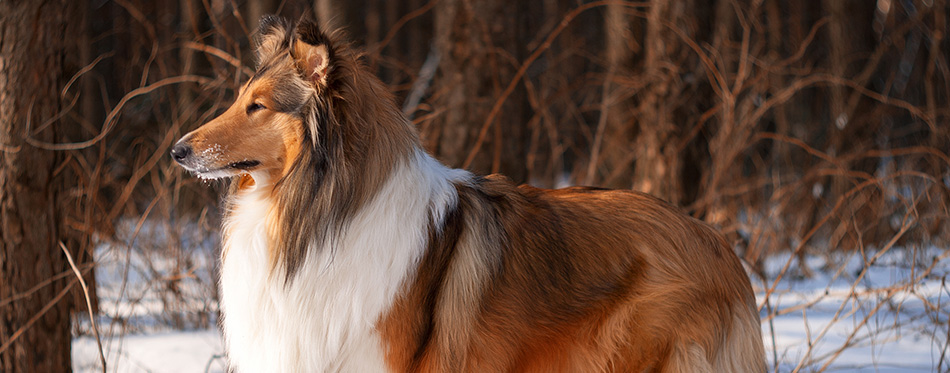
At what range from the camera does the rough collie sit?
284cm

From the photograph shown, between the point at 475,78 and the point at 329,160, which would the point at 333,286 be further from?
the point at 475,78

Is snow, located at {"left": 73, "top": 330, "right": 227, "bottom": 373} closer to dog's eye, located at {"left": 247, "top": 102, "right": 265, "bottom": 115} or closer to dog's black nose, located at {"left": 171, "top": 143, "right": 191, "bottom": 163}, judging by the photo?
dog's black nose, located at {"left": 171, "top": 143, "right": 191, "bottom": 163}

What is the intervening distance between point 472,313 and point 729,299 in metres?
1.06

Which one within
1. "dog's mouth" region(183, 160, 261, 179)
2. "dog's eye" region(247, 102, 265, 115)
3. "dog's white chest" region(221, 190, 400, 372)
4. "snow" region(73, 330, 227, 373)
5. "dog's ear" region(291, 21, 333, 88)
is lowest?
"snow" region(73, 330, 227, 373)

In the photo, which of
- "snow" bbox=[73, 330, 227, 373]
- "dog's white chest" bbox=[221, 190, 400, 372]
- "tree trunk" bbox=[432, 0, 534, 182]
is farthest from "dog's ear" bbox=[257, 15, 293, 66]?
"tree trunk" bbox=[432, 0, 534, 182]

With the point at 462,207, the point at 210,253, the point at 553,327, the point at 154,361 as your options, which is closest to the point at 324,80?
the point at 462,207

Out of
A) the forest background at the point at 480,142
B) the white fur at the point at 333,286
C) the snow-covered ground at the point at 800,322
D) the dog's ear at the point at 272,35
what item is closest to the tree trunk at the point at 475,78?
the forest background at the point at 480,142

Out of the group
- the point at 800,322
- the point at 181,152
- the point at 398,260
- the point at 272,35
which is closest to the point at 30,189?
the point at 181,152

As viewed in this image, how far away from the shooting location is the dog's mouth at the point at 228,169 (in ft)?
9.62

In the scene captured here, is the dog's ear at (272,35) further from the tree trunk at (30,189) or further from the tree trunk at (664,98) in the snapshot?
the tree trunk at (664,98)

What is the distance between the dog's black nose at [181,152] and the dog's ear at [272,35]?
0.48 metres

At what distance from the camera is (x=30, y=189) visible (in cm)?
346

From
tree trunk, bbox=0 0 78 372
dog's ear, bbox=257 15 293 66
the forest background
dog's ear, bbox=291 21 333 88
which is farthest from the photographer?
the forest background

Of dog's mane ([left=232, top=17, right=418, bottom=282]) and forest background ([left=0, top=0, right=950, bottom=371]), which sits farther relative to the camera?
forest background ([left=0, top=0, right=950, bottom=371])
